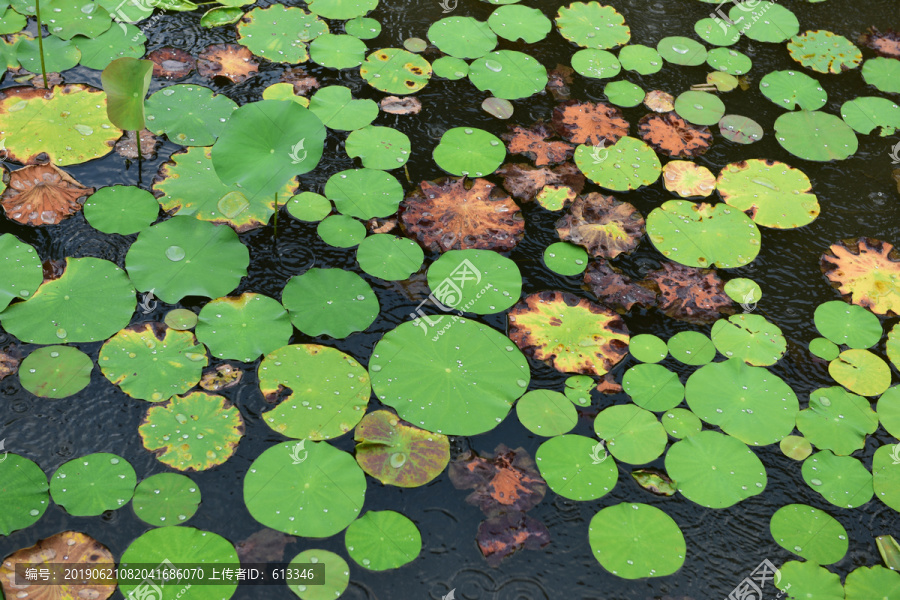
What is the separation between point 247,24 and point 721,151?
3.10 metres

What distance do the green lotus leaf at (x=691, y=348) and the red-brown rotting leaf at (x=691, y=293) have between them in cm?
11

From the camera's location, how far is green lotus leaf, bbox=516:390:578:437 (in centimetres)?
322

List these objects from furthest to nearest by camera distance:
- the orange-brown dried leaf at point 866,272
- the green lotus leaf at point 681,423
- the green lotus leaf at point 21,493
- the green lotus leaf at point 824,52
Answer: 1. the green lotus leaf at point 824,52
2. the orange-brown dried leaf at point 866,272
3. the green lotus leaf at point 681,423
4. the green lotus leaf at point 21,493

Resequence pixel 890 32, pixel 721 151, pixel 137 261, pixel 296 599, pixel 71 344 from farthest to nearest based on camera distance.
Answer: pixel 890 32 < pixel 721 151 < pixel 137 261 < pixel 71 344 < pixel 296 599

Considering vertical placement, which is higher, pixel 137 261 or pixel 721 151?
pixel 721 151

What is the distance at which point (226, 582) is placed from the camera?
2.71 meters

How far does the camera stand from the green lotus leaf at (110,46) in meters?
4.38

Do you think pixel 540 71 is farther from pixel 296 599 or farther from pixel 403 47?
pixel 296 599

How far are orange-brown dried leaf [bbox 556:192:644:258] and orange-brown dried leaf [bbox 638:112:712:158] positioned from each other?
597mm

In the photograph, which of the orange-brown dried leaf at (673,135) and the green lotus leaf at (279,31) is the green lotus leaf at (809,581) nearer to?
the orange-brown dried leaf at (673,135)

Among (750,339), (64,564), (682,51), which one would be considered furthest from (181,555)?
(682,51)

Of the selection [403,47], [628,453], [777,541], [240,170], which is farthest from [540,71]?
[777,541]

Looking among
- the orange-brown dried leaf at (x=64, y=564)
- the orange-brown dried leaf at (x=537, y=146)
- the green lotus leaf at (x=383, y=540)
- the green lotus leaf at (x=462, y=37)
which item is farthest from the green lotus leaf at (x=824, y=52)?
the orange-brown dried leaf at (x=64, y=564)

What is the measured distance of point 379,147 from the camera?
4.14m
